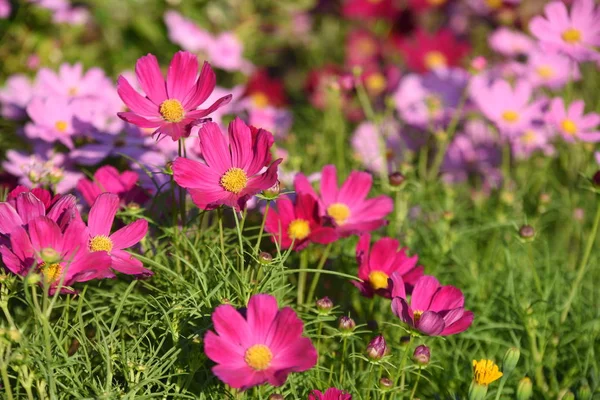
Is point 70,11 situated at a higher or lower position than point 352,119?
higher

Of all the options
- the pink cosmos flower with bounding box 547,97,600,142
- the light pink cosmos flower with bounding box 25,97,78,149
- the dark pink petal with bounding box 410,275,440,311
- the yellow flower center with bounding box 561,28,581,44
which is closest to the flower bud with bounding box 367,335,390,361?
the dark pink petal with bounding box 410,275,440,311

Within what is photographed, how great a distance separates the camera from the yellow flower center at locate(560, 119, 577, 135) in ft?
6.40

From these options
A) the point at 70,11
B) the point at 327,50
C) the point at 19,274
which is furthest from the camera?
the point at 327,50

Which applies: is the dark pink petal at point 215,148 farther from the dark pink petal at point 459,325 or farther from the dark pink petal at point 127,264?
the dark pink petal at point 459,325

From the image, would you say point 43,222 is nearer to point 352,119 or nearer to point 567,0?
point 352,119

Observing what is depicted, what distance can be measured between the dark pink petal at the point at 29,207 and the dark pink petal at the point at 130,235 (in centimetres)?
13

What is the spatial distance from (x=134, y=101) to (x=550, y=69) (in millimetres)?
1825

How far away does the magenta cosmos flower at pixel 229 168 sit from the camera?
116 cm

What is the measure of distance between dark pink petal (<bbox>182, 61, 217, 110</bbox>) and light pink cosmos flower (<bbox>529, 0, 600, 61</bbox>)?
3.89ft

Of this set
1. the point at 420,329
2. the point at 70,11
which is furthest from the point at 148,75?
the point at 70,11

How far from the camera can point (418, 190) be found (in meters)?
2.05

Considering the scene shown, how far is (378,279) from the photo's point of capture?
1359 mm

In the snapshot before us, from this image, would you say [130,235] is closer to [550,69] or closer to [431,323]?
[431,323]

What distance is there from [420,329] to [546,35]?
4.26 ft
